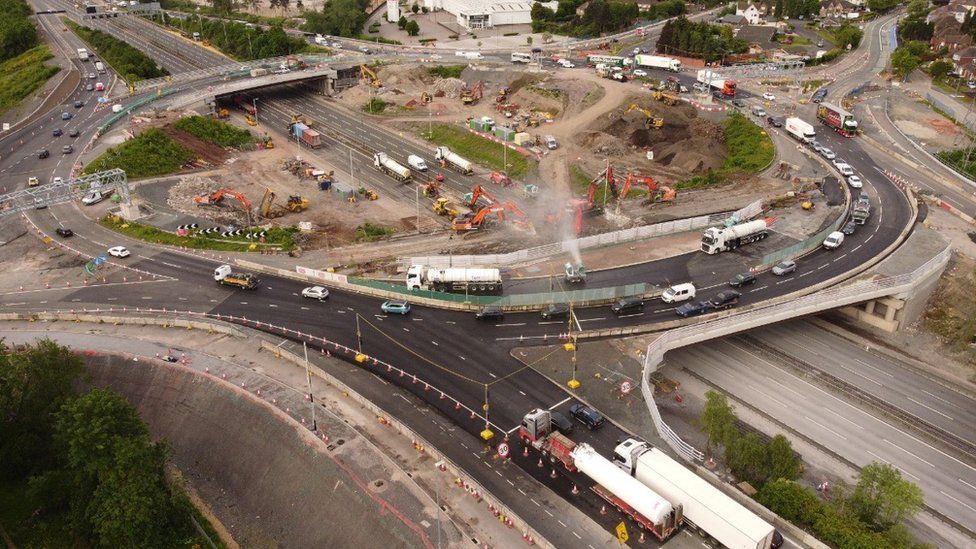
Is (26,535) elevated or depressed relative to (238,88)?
depressed

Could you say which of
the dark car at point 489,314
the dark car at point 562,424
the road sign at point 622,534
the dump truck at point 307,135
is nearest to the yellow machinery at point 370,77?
the dump truck at point 307,135

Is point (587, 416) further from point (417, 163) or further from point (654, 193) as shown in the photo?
point (417, 163)

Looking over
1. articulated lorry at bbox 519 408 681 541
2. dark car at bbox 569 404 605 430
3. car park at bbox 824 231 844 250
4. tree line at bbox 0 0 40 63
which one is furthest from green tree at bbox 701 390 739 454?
tree line at bbox 0 0 40 63

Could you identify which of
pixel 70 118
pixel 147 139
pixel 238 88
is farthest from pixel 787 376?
pixel 70 118

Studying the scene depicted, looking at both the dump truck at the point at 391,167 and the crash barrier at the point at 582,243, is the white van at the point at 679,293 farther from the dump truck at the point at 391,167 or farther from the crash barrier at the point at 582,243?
the dump truck at the point at 391,167

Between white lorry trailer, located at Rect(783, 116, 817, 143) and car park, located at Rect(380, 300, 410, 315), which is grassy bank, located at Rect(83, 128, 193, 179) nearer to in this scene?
car park, located at Rect(380, 300, 410, 315)

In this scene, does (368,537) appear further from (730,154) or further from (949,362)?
(730,154)
